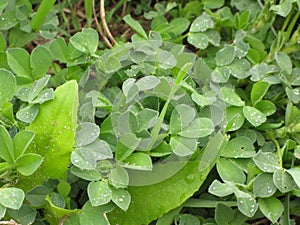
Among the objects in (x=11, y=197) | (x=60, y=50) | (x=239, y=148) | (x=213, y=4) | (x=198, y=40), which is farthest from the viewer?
(x=213, y=4)

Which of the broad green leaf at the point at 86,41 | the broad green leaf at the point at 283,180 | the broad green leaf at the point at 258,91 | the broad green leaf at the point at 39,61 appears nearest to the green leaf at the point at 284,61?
the broad green leaf at the point at 258,91

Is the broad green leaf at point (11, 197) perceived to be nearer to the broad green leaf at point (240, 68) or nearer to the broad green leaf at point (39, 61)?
the broad green leaf at point (39, 61)

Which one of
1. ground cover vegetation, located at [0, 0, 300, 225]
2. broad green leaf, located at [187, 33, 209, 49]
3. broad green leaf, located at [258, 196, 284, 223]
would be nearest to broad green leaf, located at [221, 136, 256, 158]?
ground cover vegetation, located at [0, 0, 300, 225]

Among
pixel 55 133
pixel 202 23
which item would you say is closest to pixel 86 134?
pixel 55 133

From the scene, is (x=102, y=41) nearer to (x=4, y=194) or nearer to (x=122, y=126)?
(x=122, y=126)

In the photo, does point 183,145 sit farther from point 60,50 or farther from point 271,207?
point 60,50

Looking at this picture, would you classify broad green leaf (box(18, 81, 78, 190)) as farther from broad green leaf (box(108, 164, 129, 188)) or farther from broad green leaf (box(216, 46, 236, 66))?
broad green leaf (box(216, 46, 236, 66))
